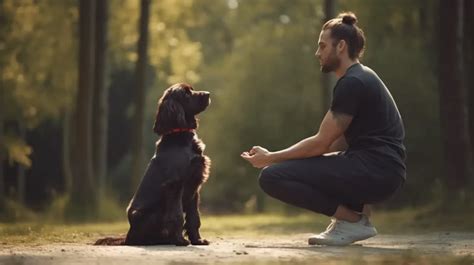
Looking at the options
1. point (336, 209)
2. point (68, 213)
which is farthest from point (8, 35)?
point (336, 209)

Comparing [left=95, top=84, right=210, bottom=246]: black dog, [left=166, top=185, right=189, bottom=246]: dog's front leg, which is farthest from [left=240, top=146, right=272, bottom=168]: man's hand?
[left=166, top=185, right=189, bottom=246]: dog's front leg

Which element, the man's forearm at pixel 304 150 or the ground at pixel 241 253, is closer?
the ground at pixel 241 253

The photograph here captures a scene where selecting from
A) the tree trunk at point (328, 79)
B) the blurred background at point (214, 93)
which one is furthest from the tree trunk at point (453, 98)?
the tree trunk at point (328, 79)

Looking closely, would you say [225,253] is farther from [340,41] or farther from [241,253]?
[340,41]

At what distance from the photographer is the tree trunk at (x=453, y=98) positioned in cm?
1354

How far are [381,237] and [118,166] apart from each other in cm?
2896

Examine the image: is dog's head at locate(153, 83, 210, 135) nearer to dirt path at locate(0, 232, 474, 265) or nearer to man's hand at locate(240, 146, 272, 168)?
man's hand at locate(240, 146, 272, 168)

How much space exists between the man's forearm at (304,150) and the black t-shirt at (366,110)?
0.95 ft

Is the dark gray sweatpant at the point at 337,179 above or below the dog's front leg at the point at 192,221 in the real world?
above

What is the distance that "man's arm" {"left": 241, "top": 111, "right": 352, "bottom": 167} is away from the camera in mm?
7891

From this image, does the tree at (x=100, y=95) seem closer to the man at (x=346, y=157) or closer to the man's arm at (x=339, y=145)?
the man's arm at (x=339, y=145)

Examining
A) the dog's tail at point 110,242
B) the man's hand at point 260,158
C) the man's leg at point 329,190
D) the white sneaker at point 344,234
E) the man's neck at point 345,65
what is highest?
the man's neck at point 345,65

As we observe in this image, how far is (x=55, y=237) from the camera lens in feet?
31.9

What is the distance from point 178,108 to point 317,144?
1.23 m
